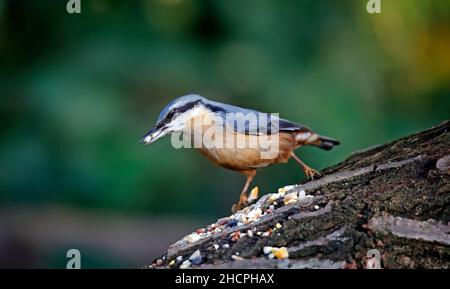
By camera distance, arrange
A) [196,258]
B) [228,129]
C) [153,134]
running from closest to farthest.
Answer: [196,258], [153,134], [228,129]

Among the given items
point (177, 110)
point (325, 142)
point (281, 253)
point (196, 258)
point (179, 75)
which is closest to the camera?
point (281, 253)

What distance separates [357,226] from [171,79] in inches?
141

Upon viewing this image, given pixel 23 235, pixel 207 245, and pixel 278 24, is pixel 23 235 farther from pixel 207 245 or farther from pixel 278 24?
pixel 207 245

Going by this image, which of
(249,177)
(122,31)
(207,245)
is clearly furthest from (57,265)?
(207,245)

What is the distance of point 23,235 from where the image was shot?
19.2ft

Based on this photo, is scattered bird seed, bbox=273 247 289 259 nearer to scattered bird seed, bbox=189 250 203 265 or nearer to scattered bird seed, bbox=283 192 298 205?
scattered bird seed, bbox=189 250 203 265

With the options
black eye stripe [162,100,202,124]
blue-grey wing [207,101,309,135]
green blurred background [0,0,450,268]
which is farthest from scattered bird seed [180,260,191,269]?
green blurred background [0,0,450,268]

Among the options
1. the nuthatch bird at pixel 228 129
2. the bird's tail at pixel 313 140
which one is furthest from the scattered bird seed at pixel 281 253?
the bird's tail at pixel 313 140

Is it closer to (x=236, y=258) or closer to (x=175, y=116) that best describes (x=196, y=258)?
(x=236, y=258)

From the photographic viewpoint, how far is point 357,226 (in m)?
2.17

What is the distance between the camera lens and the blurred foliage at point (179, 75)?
5277mm

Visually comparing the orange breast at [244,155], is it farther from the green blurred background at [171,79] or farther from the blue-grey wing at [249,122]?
the green blurred background at [171,79]

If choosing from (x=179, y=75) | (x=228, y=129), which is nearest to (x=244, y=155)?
(x=228, y=129)

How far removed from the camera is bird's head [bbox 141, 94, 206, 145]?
3.13m
